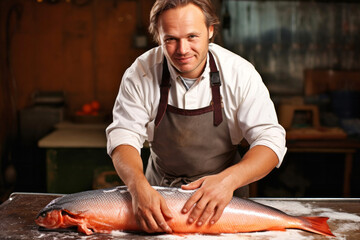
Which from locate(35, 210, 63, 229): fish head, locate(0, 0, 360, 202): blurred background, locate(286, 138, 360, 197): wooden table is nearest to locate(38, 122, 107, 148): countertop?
locate(0, 0, 360, 202): blurred background

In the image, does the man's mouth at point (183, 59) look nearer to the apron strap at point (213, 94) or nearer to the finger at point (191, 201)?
the apron strap at point (213, 94)

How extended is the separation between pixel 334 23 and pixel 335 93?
100 cm

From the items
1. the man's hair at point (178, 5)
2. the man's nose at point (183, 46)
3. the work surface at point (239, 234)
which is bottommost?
the work surface at point (239, 234)

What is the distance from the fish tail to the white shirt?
0.36 metres

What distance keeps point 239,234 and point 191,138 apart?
2.14ft

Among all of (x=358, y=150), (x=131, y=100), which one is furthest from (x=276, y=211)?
(x=358, y=150)

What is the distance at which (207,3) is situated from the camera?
230 centimetres

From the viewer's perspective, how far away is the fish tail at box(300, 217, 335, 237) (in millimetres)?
1996

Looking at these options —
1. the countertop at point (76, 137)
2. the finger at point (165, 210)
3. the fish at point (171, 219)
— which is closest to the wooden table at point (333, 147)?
the countertop at point (76, 137)

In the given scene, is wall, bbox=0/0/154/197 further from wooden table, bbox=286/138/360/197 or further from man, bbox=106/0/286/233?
man, bbox=106/0/286/233

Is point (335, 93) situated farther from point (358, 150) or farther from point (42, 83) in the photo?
point (42, 83)

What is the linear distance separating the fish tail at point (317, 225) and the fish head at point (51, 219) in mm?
1084

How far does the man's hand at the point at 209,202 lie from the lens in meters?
1.96

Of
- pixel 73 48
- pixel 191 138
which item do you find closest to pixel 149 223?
pixel 191 138
